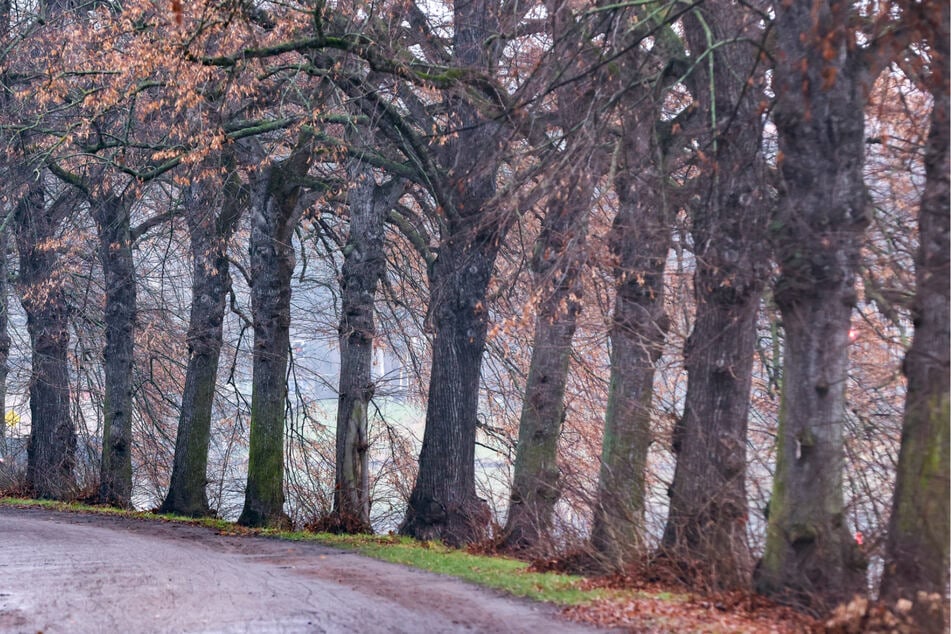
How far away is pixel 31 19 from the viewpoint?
852 inches

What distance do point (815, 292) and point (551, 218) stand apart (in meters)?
4.29

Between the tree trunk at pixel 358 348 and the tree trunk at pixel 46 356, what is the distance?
27.1 feet

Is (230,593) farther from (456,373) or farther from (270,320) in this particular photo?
(270,320)

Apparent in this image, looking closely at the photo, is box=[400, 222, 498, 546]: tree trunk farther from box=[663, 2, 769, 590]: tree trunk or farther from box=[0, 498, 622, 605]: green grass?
box=[663, 2, 769, 590]: tree trunk

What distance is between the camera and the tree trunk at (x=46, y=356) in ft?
81.1

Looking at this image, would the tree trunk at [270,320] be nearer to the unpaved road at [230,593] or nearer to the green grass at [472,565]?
the green grass at [472,565]

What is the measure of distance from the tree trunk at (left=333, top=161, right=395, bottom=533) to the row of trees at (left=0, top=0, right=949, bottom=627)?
0.17ft

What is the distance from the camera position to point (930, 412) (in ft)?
28.3

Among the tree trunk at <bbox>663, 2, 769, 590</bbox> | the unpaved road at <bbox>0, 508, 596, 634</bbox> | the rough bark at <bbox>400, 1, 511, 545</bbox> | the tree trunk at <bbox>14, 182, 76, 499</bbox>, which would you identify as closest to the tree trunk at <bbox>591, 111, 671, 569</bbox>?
the tree trunk at <bbox>663, 2, 769, 590</bbox>

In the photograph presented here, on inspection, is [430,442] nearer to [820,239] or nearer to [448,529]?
[448,529]

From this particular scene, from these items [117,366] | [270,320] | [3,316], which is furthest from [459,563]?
[3,316]

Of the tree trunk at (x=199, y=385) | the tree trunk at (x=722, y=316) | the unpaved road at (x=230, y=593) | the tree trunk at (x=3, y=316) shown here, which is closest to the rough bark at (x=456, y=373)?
the unpaved road at (x=230, y=593)

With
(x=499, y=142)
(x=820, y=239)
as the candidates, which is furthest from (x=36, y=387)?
(x=820, y=239)

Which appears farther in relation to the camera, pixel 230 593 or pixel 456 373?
pixel 456 373
